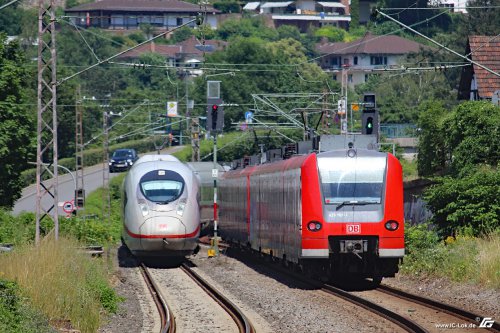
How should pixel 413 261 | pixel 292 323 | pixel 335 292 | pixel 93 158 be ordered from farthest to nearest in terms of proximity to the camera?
pixel 93 158
pixel 413 261
pixel 335 292
pixel 292 323

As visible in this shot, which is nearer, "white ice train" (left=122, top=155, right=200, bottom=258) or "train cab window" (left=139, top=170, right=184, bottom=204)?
"white ice train" (left=122, top=155, right=200, bottom=258)

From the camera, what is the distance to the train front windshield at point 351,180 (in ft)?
75.9

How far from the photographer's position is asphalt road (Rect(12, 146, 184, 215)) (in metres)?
80.4

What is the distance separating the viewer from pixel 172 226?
102ft

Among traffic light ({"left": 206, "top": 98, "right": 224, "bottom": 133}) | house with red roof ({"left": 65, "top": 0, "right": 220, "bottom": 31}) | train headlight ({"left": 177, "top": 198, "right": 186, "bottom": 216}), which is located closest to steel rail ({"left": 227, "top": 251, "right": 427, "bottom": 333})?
train headlight ({"left": 177, "top": 198, "right": 186, "bottom": 216})

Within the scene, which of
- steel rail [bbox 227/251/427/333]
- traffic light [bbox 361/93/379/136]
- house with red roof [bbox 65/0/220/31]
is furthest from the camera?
house with red roof [bbox 65/0/220/31]

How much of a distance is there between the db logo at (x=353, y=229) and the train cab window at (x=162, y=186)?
31.1ft

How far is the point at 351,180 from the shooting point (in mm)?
23203

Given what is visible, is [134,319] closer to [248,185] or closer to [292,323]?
A: [292,323]

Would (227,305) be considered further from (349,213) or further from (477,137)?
(477,137)

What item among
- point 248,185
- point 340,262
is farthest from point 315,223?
point 248,185

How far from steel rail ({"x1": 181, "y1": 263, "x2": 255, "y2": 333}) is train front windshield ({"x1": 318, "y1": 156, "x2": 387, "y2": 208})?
9.71 feet

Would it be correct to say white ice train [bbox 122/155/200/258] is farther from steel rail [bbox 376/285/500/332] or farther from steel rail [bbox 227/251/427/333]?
steel rail [bbox 376/285/500/332]

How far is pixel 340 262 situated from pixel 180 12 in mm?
151952
